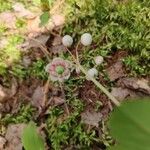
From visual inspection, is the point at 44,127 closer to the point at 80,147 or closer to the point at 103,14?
the point at 80,147

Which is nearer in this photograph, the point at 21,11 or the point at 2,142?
the point at 2,142

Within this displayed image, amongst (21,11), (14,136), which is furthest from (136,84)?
(21,11)

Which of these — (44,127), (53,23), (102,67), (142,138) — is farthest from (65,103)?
(142,138)

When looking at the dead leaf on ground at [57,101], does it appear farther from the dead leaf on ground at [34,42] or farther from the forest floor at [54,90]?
the dead leaf on ground at [34,42]

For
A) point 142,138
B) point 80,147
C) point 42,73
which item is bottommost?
point 80,147

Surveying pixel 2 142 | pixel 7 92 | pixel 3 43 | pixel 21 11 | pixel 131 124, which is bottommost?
pixel 2 142

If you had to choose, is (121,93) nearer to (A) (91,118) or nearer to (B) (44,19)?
(A) (91,118)
